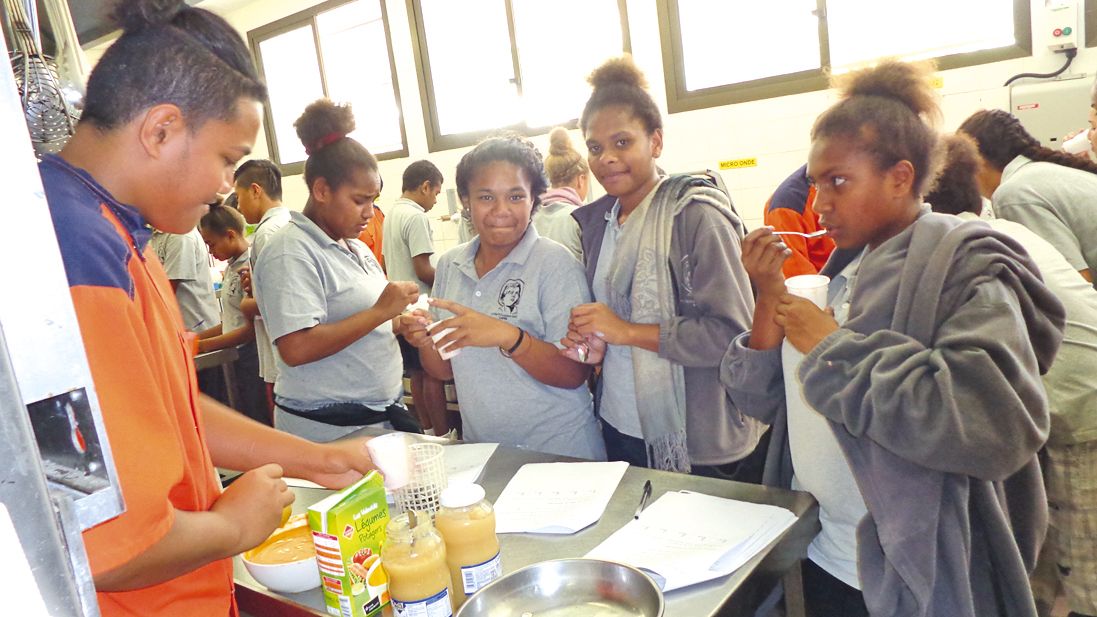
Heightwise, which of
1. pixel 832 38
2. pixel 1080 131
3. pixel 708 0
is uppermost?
pixel 708 0

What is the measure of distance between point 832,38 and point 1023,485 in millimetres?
3391

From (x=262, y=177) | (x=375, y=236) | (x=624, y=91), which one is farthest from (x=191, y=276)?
(x=624, y=91)

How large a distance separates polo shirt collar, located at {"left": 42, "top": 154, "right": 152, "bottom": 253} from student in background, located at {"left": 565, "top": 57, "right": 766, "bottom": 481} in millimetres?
1060

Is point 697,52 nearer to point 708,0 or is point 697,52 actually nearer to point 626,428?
point 708,0

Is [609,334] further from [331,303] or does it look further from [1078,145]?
[1078,145]

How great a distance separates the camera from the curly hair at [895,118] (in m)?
1.36

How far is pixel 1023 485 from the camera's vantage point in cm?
129

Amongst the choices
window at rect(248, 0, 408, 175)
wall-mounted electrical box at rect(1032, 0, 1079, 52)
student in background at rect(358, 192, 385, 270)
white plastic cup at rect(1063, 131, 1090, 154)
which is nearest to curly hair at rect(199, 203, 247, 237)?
student in background at rect(358, 192, 385, 270)

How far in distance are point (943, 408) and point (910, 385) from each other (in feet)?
0.19

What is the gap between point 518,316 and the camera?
6.13 feet

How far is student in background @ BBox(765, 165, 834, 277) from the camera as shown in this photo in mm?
2561

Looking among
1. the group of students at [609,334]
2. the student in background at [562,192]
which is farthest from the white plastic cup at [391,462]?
the student in background at [562,192]

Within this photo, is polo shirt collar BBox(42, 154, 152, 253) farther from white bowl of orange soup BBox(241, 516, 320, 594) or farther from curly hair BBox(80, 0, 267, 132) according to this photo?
white bowl of orange soup BBox(241, 516, 320, 594)

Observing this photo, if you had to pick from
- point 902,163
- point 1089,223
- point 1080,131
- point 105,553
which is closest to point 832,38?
point 1080,131
